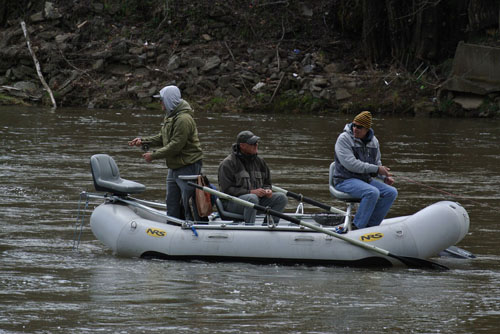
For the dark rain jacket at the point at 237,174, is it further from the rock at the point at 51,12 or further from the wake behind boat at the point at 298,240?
the rock at the point at 51,12

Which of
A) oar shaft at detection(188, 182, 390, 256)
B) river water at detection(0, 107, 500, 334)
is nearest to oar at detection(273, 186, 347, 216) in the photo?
oar shaft at detection(188, 182, 390, 256)

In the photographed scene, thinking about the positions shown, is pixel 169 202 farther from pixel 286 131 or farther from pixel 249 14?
pixel 249 14

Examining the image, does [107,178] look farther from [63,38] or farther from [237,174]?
[63,38]

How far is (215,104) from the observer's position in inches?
1107

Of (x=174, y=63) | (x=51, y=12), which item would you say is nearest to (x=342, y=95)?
(x=174, y=63)

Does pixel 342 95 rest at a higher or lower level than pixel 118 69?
lower

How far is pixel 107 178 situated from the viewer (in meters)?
9.98

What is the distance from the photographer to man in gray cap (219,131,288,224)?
938 cm

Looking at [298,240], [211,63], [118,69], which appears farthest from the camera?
[118,69]

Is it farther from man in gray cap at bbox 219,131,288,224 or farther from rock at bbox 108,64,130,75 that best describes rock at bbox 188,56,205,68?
man in gray cap at bbox 219,131,288,224

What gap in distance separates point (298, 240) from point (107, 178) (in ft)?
7.37

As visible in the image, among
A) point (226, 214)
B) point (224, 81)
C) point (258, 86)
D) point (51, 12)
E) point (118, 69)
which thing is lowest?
point (226, 214)

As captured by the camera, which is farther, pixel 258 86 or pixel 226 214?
pixel 258 86

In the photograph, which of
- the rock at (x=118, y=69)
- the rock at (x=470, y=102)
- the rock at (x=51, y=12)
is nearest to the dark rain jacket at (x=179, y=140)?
the rock at (x=470, y=102)
